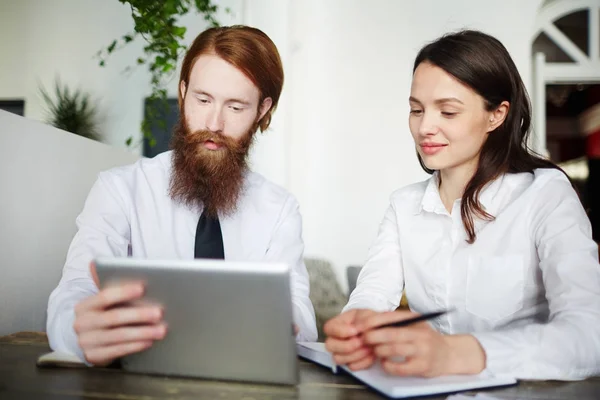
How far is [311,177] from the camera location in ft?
15.4

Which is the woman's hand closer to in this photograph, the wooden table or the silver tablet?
the wooden table

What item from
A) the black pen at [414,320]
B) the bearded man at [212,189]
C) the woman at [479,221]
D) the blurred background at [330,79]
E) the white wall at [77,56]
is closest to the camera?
the black pen at [414,320]

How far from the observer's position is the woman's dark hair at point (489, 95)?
1.54 meters

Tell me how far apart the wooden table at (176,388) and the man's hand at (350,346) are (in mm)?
44

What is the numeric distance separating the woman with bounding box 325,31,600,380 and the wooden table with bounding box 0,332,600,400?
25 cm

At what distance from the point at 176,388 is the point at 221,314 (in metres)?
0.17

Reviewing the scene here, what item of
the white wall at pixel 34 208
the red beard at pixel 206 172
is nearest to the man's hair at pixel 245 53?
the red beard at pixel 206 172

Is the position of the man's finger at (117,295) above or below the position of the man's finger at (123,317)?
above

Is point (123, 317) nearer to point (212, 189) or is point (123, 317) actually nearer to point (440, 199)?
point (212, 189)

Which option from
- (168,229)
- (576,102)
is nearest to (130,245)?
(168,229)

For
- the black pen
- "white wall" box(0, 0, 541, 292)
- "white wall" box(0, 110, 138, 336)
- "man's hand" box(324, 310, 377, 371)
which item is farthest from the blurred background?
the black pen

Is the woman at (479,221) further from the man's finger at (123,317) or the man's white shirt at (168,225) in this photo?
the man's finger at (123,317)

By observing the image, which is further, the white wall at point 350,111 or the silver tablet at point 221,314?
the white wall at point 350,111

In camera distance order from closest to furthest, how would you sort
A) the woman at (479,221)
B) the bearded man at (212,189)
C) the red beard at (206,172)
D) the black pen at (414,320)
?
1. the black pen at (414,320)
2. the woman at (479,221)
3. the bearded man at (212,189)
4. the red beard at (206,172)
